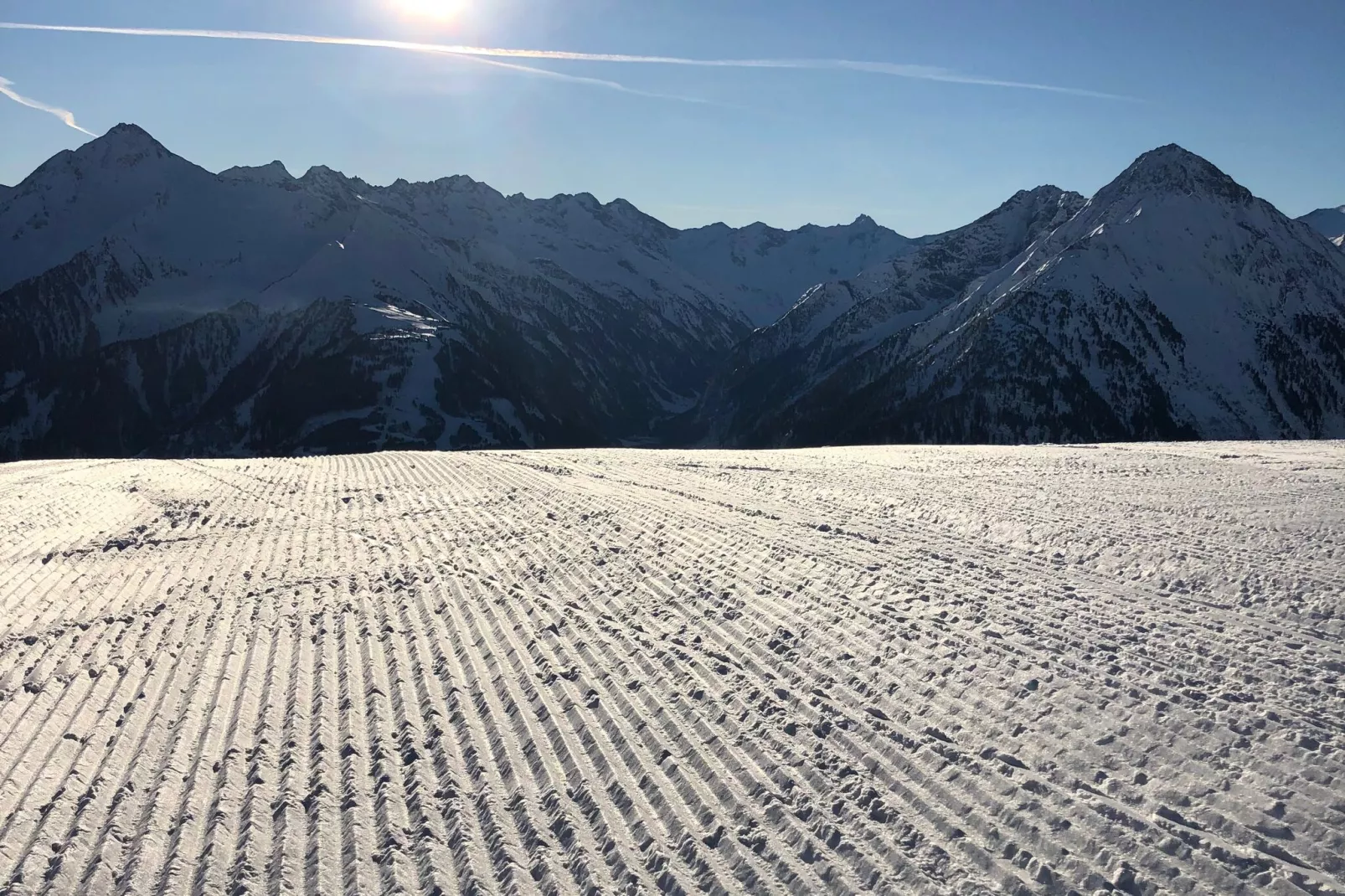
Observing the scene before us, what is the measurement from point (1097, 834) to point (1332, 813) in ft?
5.82

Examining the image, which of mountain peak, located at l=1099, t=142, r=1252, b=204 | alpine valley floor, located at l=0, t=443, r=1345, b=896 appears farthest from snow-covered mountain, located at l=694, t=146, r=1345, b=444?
alpine valley floor, located at l=0, t=443, r=1345, b=896

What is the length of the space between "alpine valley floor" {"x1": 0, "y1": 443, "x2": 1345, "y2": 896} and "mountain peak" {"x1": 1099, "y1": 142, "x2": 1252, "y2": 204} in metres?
154

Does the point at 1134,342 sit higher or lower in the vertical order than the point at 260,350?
higher

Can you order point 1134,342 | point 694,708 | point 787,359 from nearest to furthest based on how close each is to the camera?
point 694,708, point 1134,342, point 787,359

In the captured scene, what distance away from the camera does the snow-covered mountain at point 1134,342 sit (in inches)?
4092

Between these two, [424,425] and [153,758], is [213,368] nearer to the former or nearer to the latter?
[424,425]

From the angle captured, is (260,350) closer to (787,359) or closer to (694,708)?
(787,359)

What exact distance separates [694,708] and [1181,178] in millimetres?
171479

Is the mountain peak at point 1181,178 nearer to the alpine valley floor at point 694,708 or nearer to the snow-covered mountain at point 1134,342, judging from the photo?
the snow-covered mountain at point 1134,342

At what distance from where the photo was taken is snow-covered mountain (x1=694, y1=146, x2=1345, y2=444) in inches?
4092

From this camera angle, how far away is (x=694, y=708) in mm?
8656

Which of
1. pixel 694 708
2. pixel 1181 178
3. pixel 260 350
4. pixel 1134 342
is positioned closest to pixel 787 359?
pixel 1181 178

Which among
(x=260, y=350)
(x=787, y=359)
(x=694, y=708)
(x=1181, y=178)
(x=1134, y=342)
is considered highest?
(x=1181, y=178)

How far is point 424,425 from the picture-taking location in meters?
97.1
